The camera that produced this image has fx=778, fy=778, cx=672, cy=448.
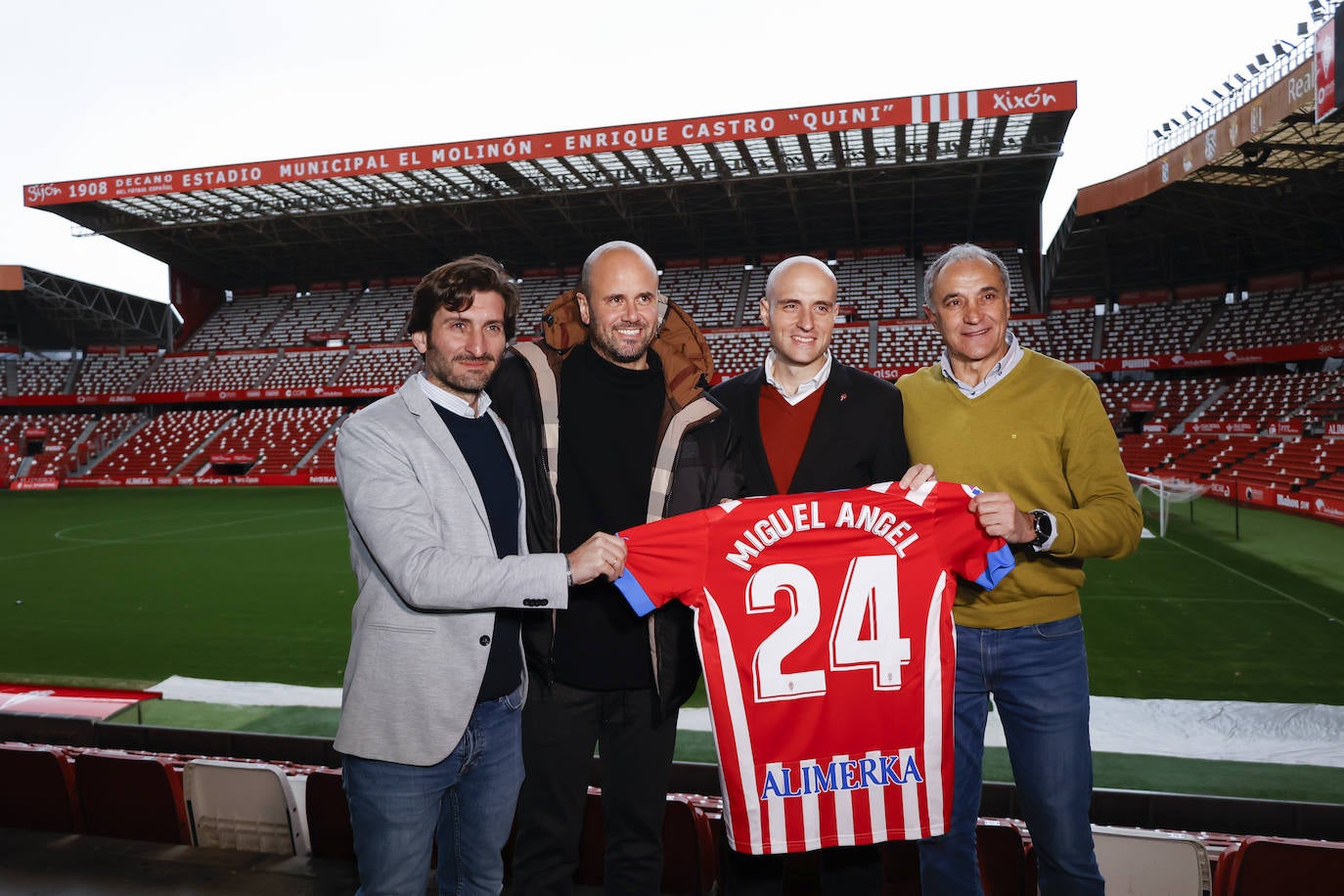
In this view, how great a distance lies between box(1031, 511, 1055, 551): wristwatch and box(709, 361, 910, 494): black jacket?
0.46 metres

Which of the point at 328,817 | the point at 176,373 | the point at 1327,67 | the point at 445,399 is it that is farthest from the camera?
the point at 176,373

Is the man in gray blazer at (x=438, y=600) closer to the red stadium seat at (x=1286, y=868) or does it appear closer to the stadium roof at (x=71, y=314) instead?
the red stadium seat at (x=1286, y=868)

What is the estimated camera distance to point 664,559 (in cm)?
229

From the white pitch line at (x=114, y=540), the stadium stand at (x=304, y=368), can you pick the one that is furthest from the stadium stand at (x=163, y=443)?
the white pitch line at (x=114, y=540)

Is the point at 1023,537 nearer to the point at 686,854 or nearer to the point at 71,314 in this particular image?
the point at 686,854

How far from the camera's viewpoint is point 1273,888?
2277 millimetres

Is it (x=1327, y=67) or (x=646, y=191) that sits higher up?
(x=646, y=191)

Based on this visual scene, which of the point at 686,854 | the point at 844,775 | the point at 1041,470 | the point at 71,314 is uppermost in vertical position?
the point at 71,314

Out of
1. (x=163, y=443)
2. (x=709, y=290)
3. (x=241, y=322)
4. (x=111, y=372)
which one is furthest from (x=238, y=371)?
(x=709, y=290)

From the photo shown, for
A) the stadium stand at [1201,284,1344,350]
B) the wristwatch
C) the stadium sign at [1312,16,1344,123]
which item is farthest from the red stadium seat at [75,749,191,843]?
the stadium stand at [1201,284,1344,350]

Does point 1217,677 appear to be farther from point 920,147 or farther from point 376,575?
point 920,147

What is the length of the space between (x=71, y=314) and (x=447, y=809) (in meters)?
46.7

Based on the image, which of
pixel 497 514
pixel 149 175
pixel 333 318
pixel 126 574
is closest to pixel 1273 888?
pixel 497 514

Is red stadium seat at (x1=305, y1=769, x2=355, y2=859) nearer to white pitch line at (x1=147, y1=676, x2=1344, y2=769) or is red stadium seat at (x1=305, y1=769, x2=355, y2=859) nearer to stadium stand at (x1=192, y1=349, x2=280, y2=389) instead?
white pitch line at (x1=147, y1=676, x2=1344, y2=769)
